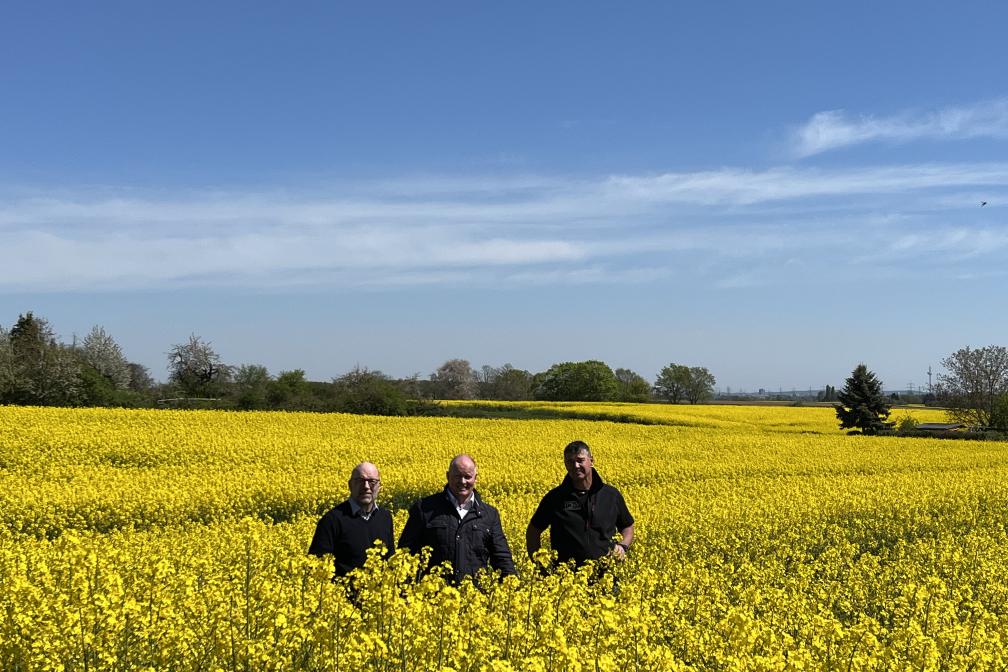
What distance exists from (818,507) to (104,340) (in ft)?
212

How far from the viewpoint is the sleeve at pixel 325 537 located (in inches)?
203

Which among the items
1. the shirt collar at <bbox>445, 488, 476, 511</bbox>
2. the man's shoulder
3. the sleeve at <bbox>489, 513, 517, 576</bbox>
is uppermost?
the shirt collar at <bbox>445, 488, 476, 511</bbox>

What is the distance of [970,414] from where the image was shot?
152 feet

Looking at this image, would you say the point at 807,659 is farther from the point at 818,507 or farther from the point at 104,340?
the point at 104,340

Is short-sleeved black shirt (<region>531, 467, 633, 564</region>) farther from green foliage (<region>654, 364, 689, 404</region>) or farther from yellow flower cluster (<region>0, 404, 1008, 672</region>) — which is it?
green foliage (<region>654, 364, 689, 404</region>)

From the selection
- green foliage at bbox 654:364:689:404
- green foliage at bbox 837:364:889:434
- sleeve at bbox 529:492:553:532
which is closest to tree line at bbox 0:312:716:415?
green foliage at bbox 837:364:889:434

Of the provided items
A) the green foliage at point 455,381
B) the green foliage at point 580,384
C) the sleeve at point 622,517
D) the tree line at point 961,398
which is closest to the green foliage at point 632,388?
the green foliage at point 580,384

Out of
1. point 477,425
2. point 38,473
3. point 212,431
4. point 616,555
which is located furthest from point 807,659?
point 477,425

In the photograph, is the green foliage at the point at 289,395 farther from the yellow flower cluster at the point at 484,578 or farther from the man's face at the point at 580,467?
the man's face at the point at 580,467

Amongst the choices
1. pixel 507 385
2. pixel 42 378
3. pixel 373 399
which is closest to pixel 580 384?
pixel 507 385

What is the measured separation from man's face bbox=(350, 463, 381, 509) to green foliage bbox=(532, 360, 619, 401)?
69292 millimetres

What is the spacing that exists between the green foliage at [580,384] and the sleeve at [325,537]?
6939 cm

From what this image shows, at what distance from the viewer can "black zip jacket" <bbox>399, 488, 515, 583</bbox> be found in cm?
521

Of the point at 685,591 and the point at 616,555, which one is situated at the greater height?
the point at 616,555
